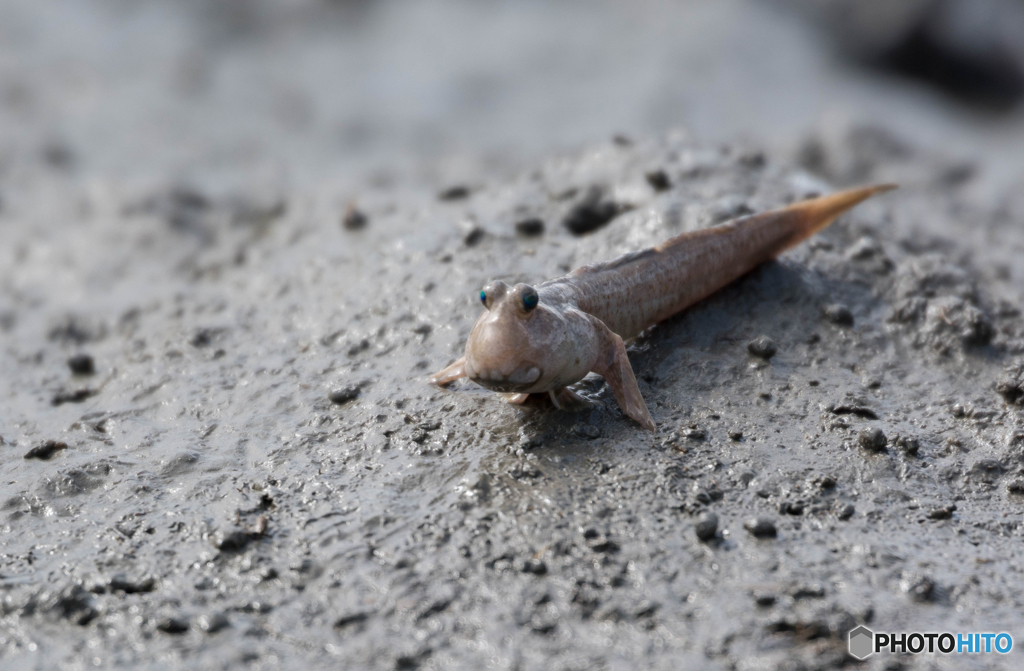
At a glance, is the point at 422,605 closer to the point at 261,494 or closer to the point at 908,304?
the point at 261,494

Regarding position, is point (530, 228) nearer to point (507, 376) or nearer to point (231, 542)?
point (507, 376)

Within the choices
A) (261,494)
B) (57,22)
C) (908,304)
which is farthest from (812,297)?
(57,22)

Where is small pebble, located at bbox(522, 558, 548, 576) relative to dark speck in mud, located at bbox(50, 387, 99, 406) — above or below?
above

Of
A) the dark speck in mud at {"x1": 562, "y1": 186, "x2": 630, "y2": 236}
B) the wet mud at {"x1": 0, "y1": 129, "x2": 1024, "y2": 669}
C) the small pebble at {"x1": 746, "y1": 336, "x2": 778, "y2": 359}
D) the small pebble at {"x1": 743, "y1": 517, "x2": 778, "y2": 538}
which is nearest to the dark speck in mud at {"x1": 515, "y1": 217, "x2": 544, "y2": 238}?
the wet mud at {"x1": 0, "y1": 129, "x2": 1024, "y2": 669}

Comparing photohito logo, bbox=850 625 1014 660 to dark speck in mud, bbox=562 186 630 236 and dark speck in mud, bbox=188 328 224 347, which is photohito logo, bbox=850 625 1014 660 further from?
dark speck in mud, bbox=188 328 224 347

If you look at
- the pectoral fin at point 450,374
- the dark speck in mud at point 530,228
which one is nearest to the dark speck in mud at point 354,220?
the dark speck in mud at point 530,228

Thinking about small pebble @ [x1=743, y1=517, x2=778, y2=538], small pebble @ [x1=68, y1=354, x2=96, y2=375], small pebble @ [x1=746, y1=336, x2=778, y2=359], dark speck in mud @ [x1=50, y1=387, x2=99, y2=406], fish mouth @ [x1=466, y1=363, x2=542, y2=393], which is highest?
fish mouth @ [x1=466, y1=363, x2=542, y2=393]

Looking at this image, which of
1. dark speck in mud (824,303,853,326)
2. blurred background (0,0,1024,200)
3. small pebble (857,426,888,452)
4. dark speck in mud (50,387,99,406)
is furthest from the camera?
blurred background (0,0,1024,200)
